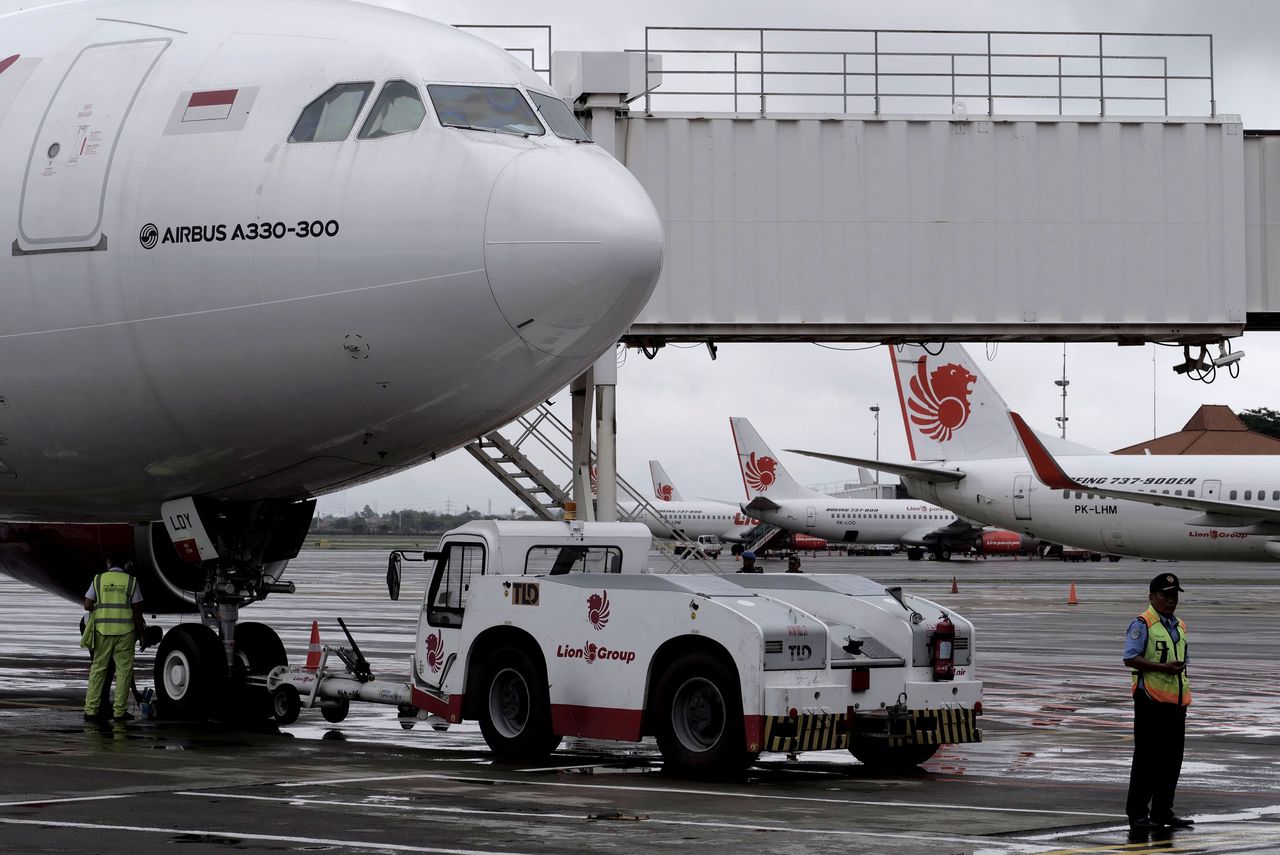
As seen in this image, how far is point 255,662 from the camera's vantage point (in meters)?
15.1

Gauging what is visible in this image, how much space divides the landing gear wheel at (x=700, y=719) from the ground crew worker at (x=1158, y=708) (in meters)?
2.69

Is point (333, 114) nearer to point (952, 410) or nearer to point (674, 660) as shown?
point (674, 660)

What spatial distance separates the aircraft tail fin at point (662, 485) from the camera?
372ft

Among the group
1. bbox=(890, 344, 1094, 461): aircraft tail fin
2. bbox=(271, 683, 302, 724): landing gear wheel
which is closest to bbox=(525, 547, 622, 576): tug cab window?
bbox=(271, 683, 302, 724): landing gear wheel

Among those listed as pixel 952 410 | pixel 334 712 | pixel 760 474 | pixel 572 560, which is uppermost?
pixel 760 474

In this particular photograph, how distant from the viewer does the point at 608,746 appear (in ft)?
47.0

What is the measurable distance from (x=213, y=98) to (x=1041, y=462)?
35.0m

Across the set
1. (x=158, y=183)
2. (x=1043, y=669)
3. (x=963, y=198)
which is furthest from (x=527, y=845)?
(x=963, y=198)

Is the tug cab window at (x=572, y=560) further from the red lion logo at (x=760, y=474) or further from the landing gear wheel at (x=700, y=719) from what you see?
the red lion logo at (x=760, y=474)

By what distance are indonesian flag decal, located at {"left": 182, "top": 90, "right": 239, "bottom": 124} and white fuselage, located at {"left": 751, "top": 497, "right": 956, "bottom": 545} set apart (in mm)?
77279

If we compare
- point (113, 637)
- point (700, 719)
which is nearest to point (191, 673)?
point (113, 637)

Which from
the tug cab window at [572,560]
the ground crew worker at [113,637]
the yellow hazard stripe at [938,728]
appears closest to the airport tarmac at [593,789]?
the yellow hazard stripe at [938,728]

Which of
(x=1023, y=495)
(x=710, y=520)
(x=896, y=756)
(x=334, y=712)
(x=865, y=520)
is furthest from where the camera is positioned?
(x=710, y=520)

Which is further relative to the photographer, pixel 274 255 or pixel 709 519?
pixel 709 519
